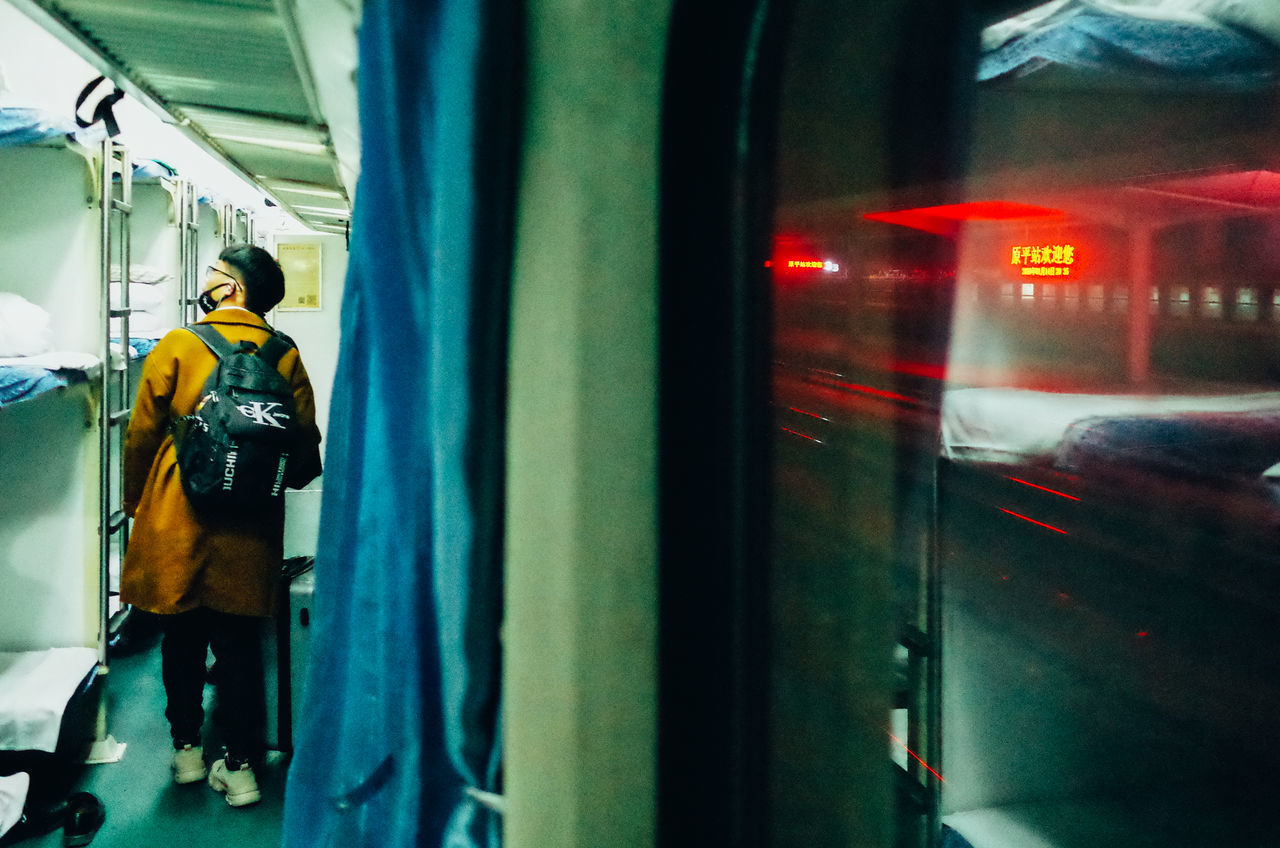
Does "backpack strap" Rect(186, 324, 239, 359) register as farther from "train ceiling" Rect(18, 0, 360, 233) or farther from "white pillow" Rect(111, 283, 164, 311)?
"white pillow" Rect(111, 283, 164, 311)

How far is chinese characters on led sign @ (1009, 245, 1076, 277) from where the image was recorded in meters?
3.02

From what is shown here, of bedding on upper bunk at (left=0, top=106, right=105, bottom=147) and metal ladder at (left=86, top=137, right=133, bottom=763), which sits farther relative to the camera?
metal ladder at (left=86, top=137, right=133, bottom=763)

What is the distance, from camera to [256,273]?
9.29ft

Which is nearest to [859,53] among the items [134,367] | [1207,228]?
[1207,228]

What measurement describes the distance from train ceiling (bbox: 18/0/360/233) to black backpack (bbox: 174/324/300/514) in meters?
0.79

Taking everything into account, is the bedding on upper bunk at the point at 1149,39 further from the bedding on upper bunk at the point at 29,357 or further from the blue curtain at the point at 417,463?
the bedding on upper bunk at the point at 29,357

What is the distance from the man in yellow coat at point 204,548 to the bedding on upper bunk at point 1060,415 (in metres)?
2.20

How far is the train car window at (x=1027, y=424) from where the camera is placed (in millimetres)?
1021

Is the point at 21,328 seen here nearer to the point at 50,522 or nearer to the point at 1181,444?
the point at 50,522

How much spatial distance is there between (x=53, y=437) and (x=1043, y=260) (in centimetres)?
397

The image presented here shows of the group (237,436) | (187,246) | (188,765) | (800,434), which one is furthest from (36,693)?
(187,246)

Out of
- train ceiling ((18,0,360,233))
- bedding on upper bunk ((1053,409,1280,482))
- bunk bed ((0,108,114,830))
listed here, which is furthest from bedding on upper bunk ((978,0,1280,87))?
bunk bed ((0,108,114,830))

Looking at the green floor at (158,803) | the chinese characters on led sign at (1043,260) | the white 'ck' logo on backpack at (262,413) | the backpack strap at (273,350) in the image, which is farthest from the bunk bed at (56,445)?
the chinese characters on led sign at (1043,260)

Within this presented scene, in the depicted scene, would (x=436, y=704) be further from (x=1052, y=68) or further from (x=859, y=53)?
(x=1052, y=68)
